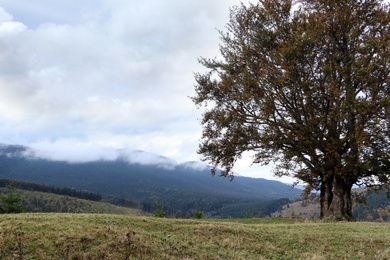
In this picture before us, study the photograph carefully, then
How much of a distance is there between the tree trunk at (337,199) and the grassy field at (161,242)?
41.3 feet

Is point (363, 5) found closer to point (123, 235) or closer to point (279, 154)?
point (279, 154)

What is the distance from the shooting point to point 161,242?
11922mm

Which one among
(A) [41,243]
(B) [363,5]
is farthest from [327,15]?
(A) [41,243]

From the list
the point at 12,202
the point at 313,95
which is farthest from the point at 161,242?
the point at 12,202

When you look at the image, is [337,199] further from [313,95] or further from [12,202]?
[12,202]

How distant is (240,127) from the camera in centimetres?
2905

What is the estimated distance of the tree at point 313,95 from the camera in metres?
25.9

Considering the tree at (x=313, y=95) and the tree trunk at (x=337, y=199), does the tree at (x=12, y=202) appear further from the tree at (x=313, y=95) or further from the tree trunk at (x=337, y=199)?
the tree trunk at (x=337, y=199)

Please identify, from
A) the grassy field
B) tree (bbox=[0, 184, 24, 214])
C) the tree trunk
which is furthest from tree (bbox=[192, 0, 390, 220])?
tree (bbox=[0, 184, 24, 214])

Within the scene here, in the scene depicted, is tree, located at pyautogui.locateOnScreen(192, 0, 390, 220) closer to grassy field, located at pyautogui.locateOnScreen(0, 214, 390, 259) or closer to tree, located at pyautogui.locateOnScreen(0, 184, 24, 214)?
grassy field, located at pyautogui.locateOnScreen(0, 214, 390, 259)

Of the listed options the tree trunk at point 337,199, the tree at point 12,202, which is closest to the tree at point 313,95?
the tree trunk at point 337,199

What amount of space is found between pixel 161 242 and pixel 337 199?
21448 millimetres

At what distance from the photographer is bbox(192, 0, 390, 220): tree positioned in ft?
85.0

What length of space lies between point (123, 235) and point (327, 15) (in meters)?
24.3
